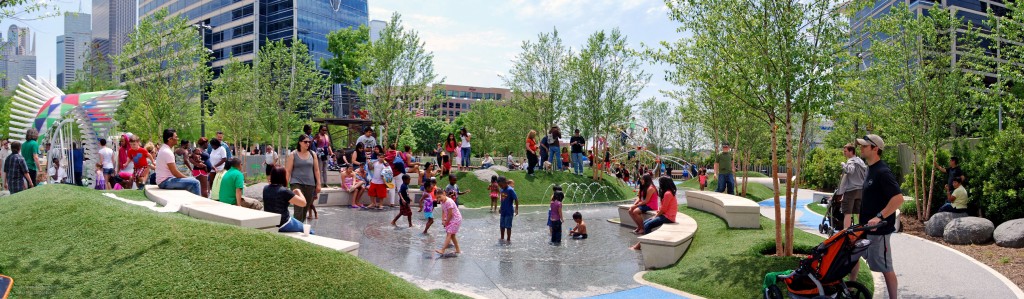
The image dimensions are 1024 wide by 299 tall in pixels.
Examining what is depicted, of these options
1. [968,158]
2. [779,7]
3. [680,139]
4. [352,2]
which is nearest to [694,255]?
[779,7]

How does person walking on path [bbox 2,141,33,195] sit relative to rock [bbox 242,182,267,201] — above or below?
above

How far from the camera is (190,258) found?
6289 millimetres

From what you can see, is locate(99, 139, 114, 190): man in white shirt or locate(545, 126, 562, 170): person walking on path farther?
locate(545, 126, 562, 170): person walking on path

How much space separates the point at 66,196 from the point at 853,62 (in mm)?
12067

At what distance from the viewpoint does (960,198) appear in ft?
47.1

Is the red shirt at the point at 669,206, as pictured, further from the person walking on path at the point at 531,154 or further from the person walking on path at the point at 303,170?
the person walking on path at the point at 531,154

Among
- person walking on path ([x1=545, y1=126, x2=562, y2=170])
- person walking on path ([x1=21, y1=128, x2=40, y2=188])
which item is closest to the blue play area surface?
person walking on path ([x1=21, y1=128, x2=40, y2=188])

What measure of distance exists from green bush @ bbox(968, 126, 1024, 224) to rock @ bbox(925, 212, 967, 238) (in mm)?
675

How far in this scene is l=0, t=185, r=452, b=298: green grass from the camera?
591cm

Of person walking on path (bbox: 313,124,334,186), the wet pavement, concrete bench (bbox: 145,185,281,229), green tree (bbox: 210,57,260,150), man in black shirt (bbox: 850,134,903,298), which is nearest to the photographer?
man in black shirt (bbox: 850,134,903,298)

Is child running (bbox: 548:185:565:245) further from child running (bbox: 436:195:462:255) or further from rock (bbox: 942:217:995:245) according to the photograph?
rock (bbox: 942:217:995:245)

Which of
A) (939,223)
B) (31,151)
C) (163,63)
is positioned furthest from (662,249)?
(163,63)

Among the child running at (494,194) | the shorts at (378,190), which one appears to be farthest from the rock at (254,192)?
the child running at (494,194)

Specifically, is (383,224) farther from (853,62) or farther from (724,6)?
(853,62)
